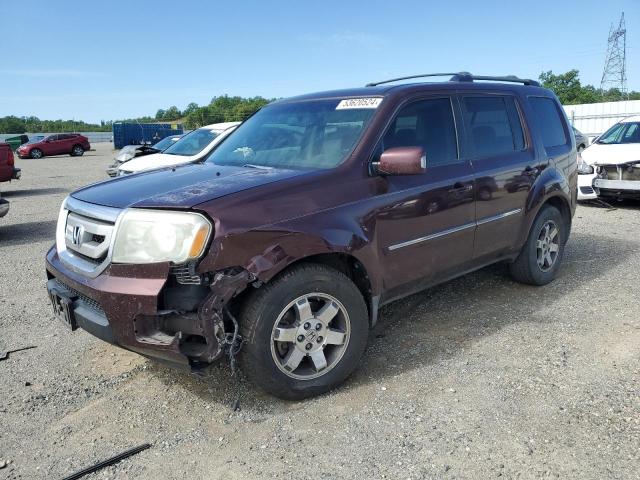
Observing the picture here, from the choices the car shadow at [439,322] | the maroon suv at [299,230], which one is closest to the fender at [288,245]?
the maroon suv at [299,230]

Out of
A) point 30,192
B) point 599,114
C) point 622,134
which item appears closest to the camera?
point 622,134

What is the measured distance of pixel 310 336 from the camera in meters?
3.26

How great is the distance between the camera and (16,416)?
10.7 ft

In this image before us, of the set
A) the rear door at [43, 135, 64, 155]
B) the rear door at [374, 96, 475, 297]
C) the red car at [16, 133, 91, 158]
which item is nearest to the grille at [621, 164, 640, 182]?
the rear door at [374, 96, 475, 297]

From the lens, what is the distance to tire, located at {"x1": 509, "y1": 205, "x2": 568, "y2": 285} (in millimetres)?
5090

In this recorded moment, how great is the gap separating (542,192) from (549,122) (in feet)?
2.77

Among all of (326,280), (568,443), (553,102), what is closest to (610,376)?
(568,443)

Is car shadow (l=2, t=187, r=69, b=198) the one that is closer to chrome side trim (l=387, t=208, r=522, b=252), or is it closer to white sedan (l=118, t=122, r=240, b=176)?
white sedan (l=118, t=122, r=240, b=176)

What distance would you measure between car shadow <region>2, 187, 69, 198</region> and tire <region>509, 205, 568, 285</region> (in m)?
13.6

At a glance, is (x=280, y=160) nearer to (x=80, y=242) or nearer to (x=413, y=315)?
(x=80, y=242)

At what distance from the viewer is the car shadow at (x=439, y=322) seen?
11.6 feet

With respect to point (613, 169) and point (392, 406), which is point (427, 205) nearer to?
point (392, 406)

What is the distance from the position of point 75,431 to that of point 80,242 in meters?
1.09

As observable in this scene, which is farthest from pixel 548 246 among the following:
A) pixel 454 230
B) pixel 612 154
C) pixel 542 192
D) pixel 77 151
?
pixel 77 151
